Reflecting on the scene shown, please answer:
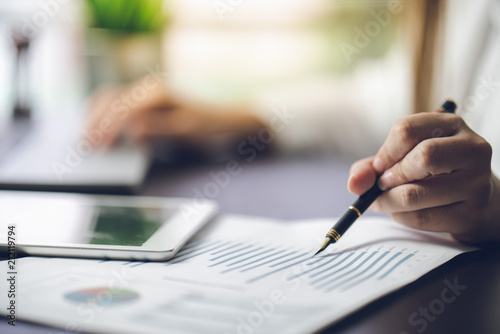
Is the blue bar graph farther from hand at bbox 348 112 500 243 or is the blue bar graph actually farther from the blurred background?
the blurred background

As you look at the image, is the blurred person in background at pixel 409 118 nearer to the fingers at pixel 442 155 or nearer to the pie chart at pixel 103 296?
the fingers at pixel 442 155

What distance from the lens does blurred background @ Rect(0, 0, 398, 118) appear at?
1.27 metres

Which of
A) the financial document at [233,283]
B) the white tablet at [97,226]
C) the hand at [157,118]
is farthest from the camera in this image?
the hand at [157,118]

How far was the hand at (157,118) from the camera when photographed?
92cm

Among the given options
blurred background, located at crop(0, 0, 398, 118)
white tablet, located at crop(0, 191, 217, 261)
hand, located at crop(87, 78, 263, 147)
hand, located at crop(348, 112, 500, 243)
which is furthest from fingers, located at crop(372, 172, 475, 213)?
blurred background, located at crop(0, 0, 398, 118)

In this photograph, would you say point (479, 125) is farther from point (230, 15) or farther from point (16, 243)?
point (230, 15)

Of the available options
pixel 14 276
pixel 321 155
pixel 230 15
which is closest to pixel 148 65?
pixel 230 15

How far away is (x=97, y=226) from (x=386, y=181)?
0.27 metres

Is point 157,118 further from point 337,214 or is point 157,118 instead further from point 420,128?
point 420,128

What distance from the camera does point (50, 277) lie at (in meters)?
0.32

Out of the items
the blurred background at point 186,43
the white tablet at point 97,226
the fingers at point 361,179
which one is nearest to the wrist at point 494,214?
the fingers at point 361,179

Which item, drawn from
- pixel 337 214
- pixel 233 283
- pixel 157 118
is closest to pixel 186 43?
pixel 157 118

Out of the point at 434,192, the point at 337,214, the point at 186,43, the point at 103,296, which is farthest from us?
the point at 186,43

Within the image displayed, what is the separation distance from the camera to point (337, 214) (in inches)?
22.2
